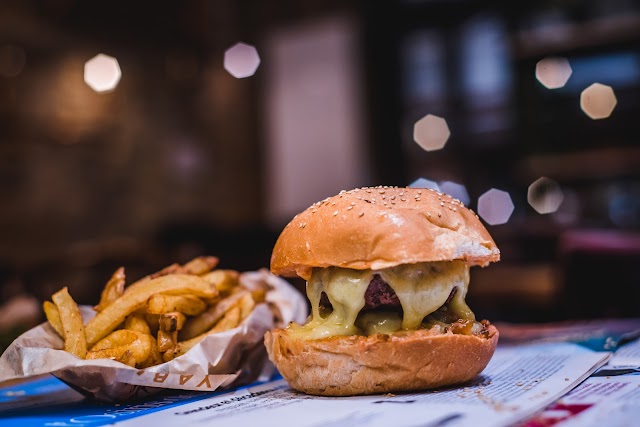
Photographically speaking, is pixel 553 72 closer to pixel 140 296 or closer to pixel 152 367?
pixel 140 296

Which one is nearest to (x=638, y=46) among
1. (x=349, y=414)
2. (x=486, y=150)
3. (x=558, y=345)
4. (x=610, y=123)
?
(x=610, y=123)

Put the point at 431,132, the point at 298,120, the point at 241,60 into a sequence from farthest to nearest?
the point at 241,60 < the point at 298,120 < the point at 431,132

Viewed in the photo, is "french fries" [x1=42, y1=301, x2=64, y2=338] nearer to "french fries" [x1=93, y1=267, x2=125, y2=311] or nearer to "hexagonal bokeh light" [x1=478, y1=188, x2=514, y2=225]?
"french fries" [x1=93, y1=267, x2=125, y2=311]

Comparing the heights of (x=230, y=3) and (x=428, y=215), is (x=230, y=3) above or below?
above

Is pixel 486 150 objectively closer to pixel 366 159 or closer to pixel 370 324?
pixel 366 159

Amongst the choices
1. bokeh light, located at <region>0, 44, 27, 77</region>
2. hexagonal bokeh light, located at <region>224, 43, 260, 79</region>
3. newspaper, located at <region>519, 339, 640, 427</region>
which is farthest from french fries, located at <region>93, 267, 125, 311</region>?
hexagonal bokeh light, located at <region>224, 43, 260, 79</region>

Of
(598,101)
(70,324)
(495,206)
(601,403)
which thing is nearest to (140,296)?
(70,324)
